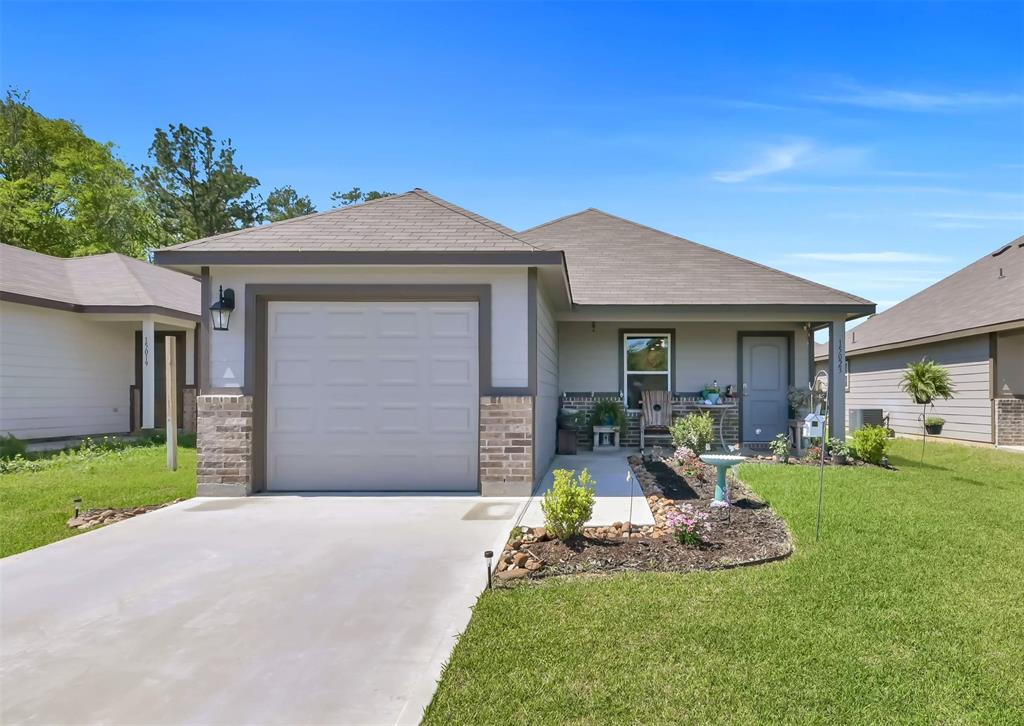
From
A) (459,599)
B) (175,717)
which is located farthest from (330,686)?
(459,599)

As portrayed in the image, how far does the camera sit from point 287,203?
109 feet

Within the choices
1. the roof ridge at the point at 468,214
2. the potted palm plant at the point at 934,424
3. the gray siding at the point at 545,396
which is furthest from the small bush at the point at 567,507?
the potted palm plant at the point at 934,424

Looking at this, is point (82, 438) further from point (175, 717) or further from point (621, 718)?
point (621, 718)

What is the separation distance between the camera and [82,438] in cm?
1262

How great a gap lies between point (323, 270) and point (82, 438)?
884 cm

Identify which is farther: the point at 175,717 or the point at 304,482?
the point at 304,482

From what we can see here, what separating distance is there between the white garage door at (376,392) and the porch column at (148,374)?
24.3ft

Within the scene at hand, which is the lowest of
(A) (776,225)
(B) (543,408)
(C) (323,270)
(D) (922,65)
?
(B) (543,408)

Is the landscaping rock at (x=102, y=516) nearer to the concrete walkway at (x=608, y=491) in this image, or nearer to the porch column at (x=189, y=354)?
the concrete walkway at (x=608, y=491)

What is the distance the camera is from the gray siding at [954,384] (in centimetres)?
1402

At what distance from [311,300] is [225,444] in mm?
1953

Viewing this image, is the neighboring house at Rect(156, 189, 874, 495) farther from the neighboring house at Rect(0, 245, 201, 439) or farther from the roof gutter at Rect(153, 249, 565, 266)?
the neighboring house at Rect(0, 245, 201, 439)

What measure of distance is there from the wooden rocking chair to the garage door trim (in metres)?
5.12

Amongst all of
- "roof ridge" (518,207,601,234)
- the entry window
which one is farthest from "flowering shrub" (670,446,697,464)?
"roof ridge" (518,207,601,234)
